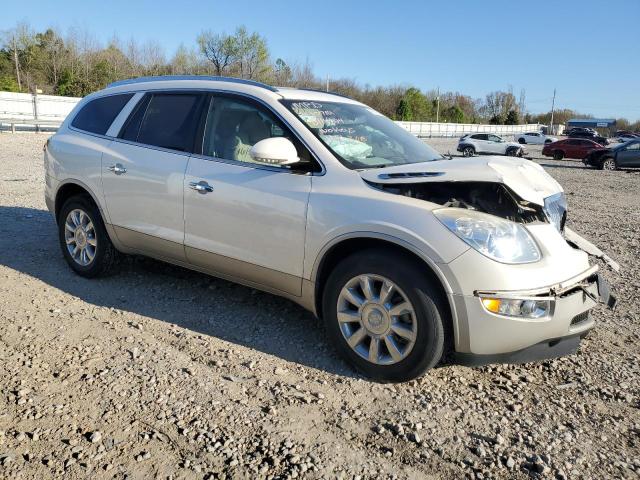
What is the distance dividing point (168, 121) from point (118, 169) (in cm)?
63

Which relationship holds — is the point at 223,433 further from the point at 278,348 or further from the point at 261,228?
the point at 261,228

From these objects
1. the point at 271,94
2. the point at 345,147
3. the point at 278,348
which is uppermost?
the point at 271,94

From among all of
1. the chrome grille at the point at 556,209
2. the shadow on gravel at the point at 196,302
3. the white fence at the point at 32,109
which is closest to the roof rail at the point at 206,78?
the shadow on gravel at the point at 196,302

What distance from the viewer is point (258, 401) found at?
3.11 metres

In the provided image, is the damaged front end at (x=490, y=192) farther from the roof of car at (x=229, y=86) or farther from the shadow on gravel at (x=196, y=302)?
the shadow on gravel at (x=196, y=302)

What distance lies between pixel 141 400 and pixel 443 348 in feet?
5.80

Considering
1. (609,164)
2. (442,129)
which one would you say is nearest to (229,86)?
(609,164)

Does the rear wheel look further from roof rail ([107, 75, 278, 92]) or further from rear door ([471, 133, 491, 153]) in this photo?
roof rail ([107, 75, 278, 92])

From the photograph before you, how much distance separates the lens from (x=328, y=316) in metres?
3.51

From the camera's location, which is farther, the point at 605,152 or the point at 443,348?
the point at 605,152

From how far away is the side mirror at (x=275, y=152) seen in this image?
3.49 meters

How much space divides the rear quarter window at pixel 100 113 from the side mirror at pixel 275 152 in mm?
2061

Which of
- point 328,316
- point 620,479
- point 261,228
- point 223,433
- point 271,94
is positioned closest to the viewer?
point 620,479

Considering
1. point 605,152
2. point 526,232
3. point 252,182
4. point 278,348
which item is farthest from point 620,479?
point 605,152
